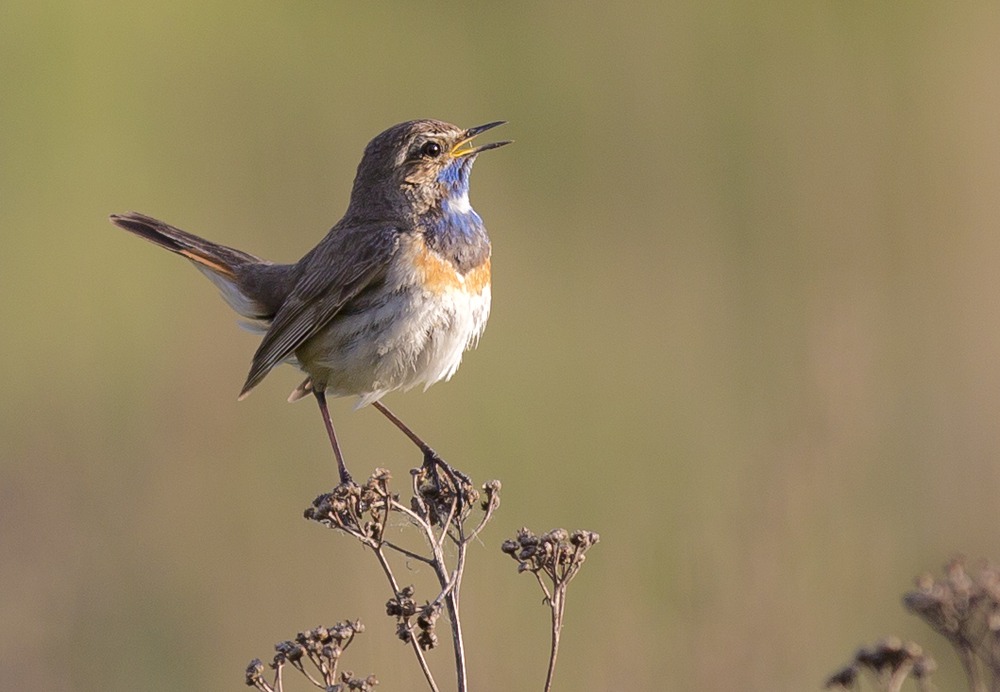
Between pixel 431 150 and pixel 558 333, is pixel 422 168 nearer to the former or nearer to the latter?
pixel 431 150

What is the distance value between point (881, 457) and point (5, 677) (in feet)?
14.8

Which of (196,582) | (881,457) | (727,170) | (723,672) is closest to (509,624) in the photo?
(723,672)

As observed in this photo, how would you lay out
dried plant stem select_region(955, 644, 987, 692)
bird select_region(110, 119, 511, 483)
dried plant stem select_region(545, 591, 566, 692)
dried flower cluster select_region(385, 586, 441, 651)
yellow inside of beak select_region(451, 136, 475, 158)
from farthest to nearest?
yellow inside of beak select_region(451, 136, 475, 158) < bird select_region(110, 119, 511, 483) < dried flower cluster select_region(385, 586, 441, 651) < dried plant stem select_region(545, 591, 566, 692) < dried plant stem select_region(955, 644, 987, 692)

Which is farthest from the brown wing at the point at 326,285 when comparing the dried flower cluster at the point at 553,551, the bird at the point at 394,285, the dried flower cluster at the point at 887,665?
the dried flower cluster at the point at 887,665

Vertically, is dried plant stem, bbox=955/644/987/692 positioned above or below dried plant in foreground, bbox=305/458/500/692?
below

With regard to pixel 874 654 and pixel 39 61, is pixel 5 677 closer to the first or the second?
pixel 874 654

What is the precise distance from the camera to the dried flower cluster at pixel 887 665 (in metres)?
2.91

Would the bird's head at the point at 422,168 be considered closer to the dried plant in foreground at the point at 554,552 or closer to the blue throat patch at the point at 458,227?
the blue throat patch at the point at 458,227

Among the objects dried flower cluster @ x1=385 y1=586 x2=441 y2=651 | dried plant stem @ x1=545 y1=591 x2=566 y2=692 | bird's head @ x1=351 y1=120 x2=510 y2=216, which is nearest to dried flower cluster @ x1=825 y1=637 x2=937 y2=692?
dried plant stem @ x1=545 y1=591 x2=566 y2=692

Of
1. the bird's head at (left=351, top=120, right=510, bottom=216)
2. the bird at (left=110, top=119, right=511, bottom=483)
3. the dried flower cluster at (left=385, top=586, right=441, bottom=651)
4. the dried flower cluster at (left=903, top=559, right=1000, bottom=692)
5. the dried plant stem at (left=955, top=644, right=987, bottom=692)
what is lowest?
the dried plant stem at (left=955, top=644, right=987, bottom=692)

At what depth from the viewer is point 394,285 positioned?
548 cm

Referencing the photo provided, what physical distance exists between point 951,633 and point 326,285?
3292mm

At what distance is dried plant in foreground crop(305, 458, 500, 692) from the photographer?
3773 millimetres

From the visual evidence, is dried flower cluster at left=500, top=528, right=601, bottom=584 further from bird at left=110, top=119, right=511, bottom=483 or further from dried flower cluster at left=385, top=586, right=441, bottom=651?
bird at left=110, top=119, right=511, bottom=483
